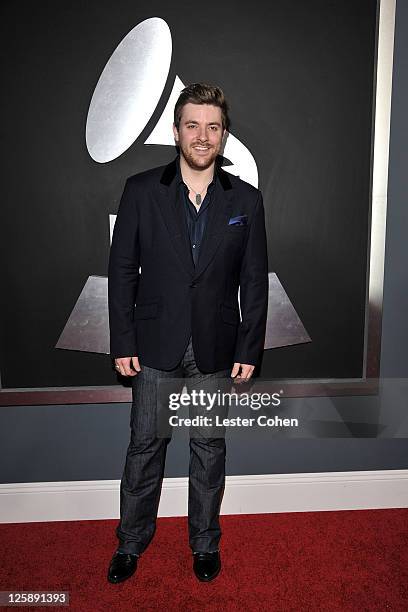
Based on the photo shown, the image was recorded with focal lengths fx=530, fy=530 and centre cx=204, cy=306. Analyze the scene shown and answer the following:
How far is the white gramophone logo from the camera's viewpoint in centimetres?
203

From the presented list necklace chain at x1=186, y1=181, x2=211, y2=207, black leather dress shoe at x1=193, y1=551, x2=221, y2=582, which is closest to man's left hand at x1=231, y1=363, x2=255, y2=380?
necklace chain at x1=186, y1=181, x2=211, y2=207

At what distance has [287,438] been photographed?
95.8 inches

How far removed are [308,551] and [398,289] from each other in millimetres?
1172

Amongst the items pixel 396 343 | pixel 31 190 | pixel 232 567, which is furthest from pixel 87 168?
pixel 232 567

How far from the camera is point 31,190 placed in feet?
6.88

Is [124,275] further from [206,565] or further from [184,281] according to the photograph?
[206,565]

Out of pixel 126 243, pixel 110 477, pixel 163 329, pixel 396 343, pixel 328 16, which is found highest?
pixel 328 16

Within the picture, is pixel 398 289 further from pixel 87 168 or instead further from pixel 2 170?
pixel 2 170

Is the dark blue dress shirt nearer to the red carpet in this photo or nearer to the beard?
the beard

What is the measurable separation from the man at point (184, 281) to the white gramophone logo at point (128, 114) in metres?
0.21

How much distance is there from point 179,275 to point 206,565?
1.12 meters

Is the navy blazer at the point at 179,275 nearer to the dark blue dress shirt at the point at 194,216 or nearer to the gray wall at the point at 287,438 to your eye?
the dark blue dress shirt at the point at 194,216

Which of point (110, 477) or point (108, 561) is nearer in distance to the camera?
point (108, 561)

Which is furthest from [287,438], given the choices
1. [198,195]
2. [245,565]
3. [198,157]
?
[198,157]
